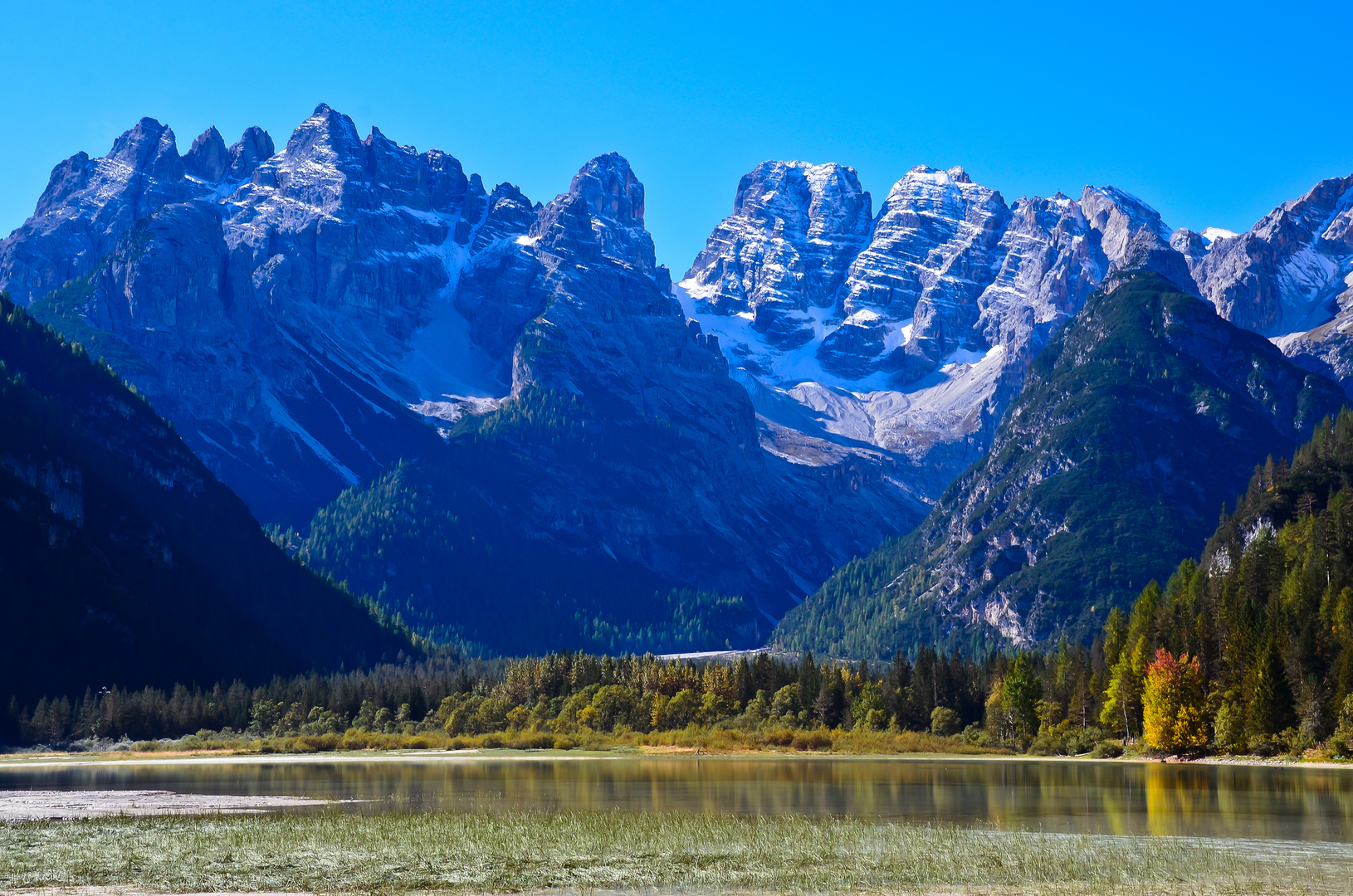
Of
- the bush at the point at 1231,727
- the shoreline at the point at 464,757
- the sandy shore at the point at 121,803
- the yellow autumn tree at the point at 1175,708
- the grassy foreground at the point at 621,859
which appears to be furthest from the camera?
the shoreline at the point at 464,757

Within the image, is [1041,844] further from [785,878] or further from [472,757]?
[472,757]

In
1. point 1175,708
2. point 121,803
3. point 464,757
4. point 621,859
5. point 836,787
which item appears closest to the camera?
point 621,859

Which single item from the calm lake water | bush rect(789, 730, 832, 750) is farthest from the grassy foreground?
bush rect(789, 730, 832, 750)

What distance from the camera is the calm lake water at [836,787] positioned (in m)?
81.9

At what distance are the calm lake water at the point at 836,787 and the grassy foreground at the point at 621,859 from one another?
30.8 ft

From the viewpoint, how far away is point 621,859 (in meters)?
65.2

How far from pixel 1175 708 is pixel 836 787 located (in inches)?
2118

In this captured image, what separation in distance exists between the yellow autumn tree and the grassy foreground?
78034 mm

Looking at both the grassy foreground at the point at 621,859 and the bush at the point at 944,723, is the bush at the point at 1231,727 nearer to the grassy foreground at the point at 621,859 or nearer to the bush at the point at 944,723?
the bush at the point at 944,723

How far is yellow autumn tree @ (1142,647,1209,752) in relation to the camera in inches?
5694

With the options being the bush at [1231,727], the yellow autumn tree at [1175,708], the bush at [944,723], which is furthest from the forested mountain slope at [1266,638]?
the bush at [944,723]

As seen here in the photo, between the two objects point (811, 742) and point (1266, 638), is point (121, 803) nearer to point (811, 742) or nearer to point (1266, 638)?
point (811, 742)

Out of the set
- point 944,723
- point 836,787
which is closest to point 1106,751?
point 944,723

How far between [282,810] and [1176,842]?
178 feet
